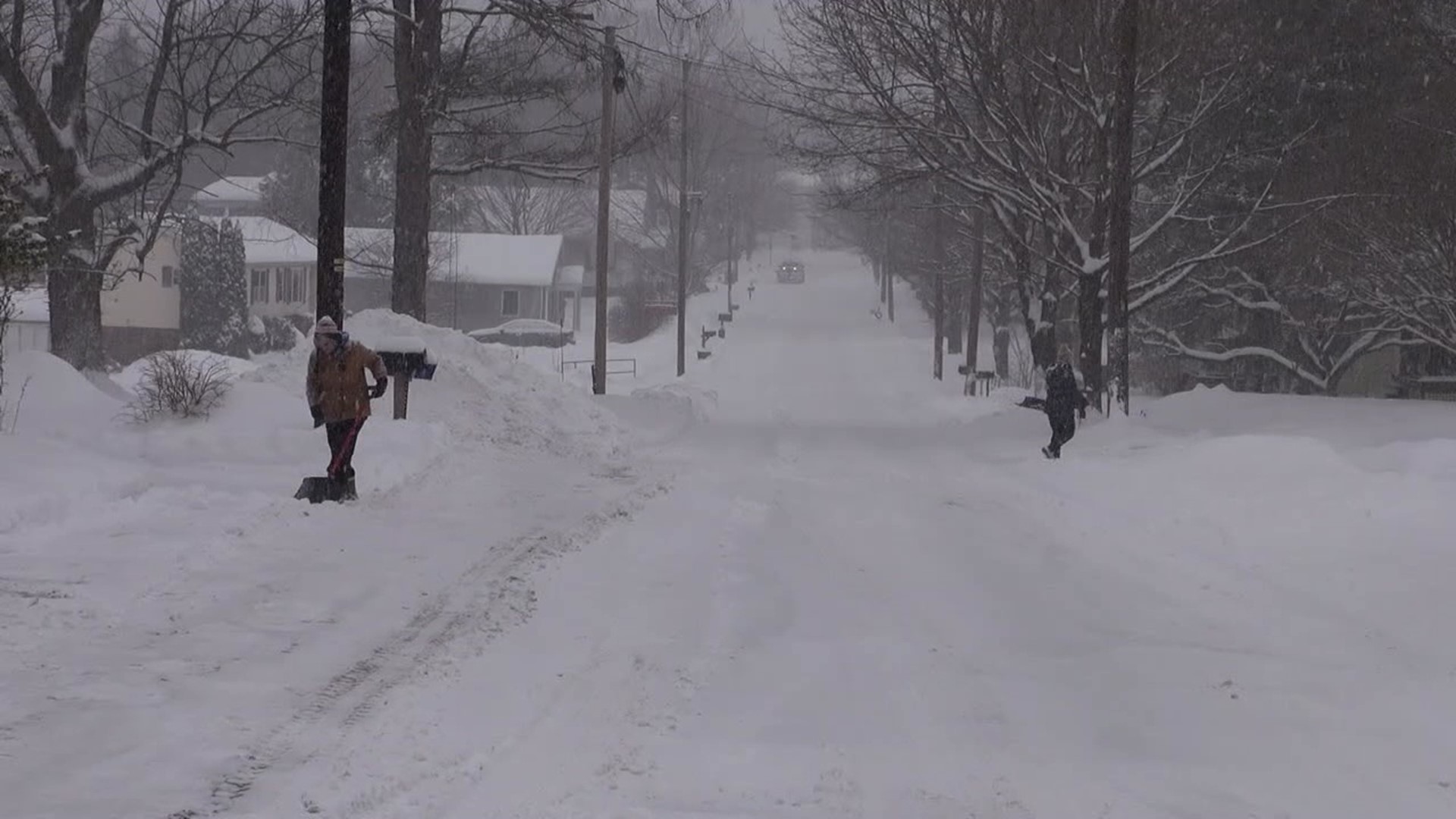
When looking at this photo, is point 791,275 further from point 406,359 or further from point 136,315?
point 406,359

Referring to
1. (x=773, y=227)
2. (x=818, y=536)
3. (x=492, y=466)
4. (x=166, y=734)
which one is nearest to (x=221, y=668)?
(x=166, y=734)

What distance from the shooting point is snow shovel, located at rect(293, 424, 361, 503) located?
13375 mm

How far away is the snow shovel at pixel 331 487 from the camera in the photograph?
13.4 metres

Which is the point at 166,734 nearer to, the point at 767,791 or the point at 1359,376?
the point at 767,791

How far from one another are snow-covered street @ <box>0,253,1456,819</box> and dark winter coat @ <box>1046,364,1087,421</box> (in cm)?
195

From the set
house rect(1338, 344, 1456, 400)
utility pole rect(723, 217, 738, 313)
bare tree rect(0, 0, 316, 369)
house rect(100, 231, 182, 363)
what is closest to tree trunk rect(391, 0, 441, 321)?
bare tree rect(0, 0, 316, 369)

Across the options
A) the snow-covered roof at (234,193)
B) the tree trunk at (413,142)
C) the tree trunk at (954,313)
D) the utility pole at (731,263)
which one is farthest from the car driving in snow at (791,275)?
the tree trunk at (413,142)

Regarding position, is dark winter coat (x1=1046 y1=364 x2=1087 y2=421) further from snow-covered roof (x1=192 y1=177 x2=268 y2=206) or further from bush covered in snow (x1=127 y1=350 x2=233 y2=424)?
snow-covered roof (x1=192 y1=177 x2=268 y2=206)

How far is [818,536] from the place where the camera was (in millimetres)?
13438

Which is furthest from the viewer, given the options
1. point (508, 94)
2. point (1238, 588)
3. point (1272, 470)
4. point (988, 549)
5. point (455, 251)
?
point (455, 251)

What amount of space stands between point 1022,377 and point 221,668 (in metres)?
43.8

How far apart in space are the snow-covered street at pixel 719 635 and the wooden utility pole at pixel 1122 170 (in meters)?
5.13

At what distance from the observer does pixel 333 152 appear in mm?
14836

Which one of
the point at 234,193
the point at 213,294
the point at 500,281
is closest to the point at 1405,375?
the point at 213,294
